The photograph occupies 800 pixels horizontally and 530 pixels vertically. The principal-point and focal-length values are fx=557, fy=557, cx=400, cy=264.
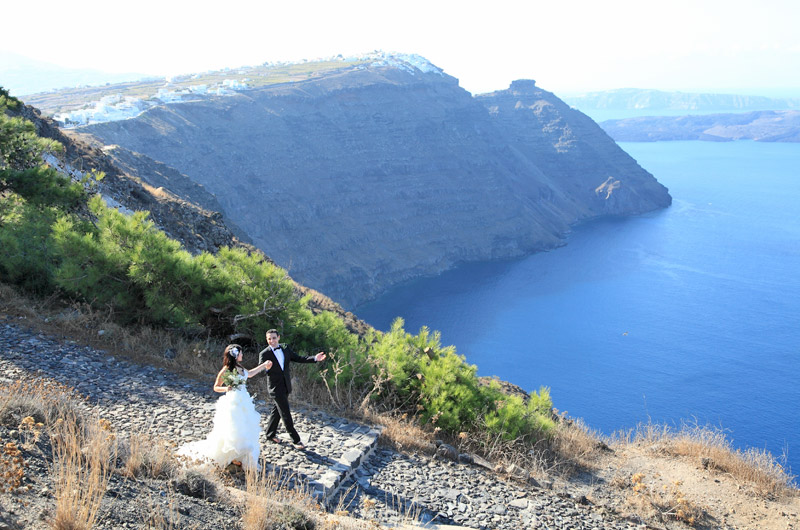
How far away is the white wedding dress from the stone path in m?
0.64

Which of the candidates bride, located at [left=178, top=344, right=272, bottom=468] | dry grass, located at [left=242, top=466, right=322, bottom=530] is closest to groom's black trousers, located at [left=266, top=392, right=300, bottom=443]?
bride, located at [left=178, top=344, right=272, bottom=468]

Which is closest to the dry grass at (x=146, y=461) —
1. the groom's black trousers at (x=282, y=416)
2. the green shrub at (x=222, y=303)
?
the groom's black trousers at (x=282, y=416)

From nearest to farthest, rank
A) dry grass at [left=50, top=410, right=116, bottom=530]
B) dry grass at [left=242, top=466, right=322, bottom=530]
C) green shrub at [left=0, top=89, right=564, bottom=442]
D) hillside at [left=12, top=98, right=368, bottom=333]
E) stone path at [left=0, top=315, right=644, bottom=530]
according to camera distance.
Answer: dry grass at [left=50, top=410, right=116, bottom=530] → dry grass at [left=242, top=466, right=322, bottom=530] → stone path at [left=0, top=315, right=644, bottom=530] → green shrub at [left=0, top=89, right=564, bottom=442] → hillside at [left=12, top=98, right=368, bottom=333]

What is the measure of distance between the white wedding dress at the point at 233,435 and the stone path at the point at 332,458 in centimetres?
64

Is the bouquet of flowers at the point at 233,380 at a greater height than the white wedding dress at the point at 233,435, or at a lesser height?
greater

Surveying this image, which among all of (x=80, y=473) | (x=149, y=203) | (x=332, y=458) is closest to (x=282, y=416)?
(x=332, y=458)

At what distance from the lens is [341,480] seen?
660 cm

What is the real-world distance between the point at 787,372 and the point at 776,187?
333ft

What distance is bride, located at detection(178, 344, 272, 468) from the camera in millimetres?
5871

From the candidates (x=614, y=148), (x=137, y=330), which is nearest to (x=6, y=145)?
(x=137, y=330)

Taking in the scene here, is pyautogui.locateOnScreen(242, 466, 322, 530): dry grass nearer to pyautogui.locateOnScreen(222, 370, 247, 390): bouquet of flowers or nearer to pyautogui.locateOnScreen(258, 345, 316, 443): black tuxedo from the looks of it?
pyautogui.locateOnScreen(222, 370, 247, 390): bouquet of flowers

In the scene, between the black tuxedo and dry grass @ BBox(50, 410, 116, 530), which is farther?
the black tuxedo

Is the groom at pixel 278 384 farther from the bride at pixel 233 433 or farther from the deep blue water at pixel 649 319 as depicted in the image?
the deep blue water at pixel 649 319

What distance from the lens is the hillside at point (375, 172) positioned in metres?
69.9
